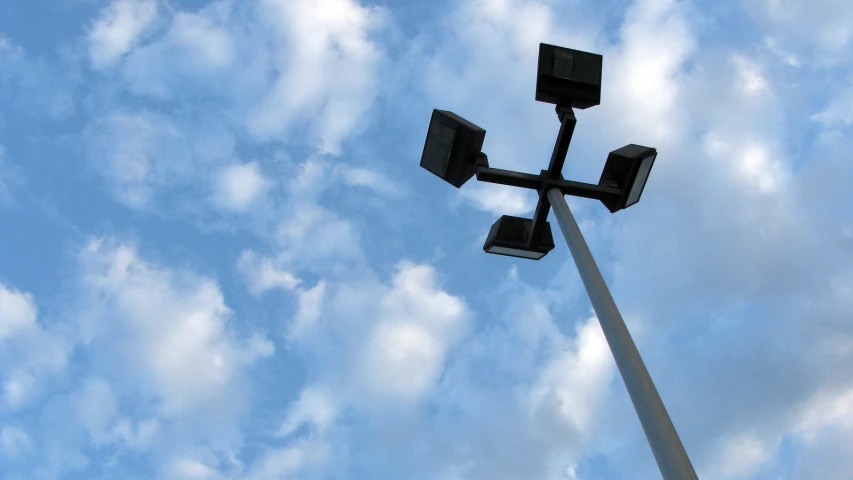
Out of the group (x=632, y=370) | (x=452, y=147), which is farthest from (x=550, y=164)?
(x=632, y=370)

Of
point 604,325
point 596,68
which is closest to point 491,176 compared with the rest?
point 596,68

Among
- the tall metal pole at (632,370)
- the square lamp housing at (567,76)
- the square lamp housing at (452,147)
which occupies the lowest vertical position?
the tall metal pole at (632,370)

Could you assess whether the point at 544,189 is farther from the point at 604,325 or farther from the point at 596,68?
the point at 604,325

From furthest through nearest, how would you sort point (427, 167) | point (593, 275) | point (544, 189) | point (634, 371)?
point (427, 167) → point (544, 189) → point (593, 275) → point (634, 371)

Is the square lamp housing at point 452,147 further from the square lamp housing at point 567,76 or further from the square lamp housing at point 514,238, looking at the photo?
the square lamp housing at point 567,76

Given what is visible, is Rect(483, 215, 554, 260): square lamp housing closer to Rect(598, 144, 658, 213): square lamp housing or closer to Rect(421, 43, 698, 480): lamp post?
Rect(421, 43, 698, 480): lamp post

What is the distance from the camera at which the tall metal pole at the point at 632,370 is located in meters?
3.86

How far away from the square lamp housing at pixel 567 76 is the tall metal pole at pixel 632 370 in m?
1.25

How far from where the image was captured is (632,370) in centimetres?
439

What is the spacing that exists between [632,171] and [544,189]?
2.76ft

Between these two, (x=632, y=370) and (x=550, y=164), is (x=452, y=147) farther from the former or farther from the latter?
(x=632, y=370)

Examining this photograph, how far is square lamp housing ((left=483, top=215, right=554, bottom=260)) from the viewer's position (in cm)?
672

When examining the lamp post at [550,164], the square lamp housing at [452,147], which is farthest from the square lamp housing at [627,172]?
the square lamp housing at [452,147]

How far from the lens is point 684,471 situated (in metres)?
3.76
